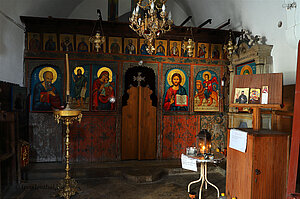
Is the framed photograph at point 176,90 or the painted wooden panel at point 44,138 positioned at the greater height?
the framed photograph at point 176,90

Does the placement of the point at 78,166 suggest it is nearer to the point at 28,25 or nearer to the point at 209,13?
the point at 28,25

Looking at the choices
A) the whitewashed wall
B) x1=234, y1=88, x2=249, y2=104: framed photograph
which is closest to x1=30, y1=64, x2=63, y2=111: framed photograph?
the whitewashed wall

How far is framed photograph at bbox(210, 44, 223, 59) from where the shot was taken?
6828mm

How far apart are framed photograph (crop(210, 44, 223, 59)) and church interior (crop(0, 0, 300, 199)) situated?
0.03 meters

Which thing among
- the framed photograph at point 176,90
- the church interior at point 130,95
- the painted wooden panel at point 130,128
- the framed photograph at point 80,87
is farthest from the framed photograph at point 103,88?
the framed photograph at point 176,90

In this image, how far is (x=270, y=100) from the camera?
11.0 feet

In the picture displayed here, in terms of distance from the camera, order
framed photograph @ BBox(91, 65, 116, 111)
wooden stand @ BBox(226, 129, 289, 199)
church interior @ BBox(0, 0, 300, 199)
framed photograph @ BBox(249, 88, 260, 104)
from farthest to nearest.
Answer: framed photograph @ BBox(91, 65, 116, 111)
church interior @ BBox(0, 0, 300, 199)
framed photograph @ BBox(249, 88, 260, 104)
wooden stand @ BBox(226, 129, 289, 199)

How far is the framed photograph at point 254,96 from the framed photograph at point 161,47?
11.2 feet

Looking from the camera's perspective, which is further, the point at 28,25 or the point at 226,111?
the point at 226,111

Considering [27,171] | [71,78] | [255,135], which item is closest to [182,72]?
[71,78]

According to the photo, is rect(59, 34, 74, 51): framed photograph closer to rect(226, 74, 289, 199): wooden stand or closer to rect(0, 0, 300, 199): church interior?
rect(0, 0, 300, 199): church interior

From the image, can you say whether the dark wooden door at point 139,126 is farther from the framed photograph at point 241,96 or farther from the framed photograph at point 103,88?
the framed photograph at point 241,96

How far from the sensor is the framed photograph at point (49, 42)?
5.97 metres

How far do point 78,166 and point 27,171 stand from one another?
3.74 feet
